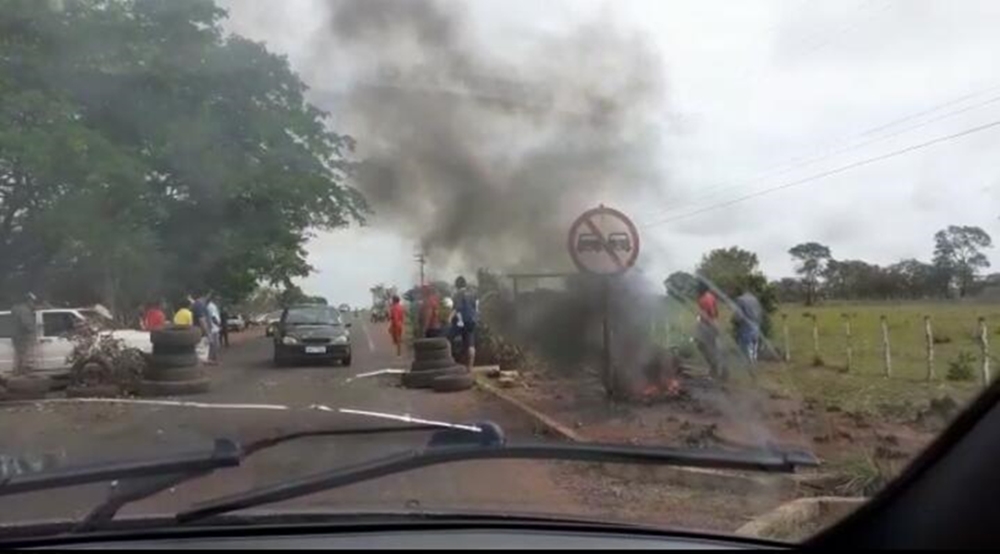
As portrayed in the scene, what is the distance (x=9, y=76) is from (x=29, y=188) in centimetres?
60

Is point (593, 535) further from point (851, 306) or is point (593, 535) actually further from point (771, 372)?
point (771, 372)

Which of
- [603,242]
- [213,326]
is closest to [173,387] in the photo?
[213,326]

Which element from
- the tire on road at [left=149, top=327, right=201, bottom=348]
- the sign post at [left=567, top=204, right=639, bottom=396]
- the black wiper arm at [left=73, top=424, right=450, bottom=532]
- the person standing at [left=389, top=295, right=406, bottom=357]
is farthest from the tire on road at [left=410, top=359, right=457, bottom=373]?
the black wiper arm at [left=73, top=424, right=450, bottom=532]

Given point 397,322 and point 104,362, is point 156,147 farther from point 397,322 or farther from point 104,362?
point 397,322

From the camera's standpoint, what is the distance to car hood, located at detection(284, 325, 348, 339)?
1002cm

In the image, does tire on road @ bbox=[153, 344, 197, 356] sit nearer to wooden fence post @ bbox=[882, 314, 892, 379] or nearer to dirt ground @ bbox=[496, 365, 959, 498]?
dirt ground @ bbox=[496, 365, 959, 498]

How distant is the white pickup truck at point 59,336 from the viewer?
22.2 feet

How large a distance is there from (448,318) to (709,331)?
10.2ft

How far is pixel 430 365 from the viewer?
8.71 metres

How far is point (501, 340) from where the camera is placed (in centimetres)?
863

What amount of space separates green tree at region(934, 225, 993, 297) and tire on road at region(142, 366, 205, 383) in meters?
4.61

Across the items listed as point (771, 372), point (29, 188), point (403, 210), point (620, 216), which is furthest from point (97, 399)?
point (771, 372)

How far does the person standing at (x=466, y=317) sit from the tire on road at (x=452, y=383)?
1.43 ft

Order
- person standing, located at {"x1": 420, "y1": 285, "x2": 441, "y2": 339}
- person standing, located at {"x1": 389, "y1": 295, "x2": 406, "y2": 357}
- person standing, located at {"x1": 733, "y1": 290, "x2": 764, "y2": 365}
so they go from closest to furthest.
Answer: person standing, located at {"x1": 733, "y1": 290, "x2": 764, "y2": 365}
person standing, located at {"x1": 389, "y1": 295, "x2": 406, "y2": 357}
person standing, located at {"x1": 420, "y1": 285, "x2": 441, "y2": 339}
